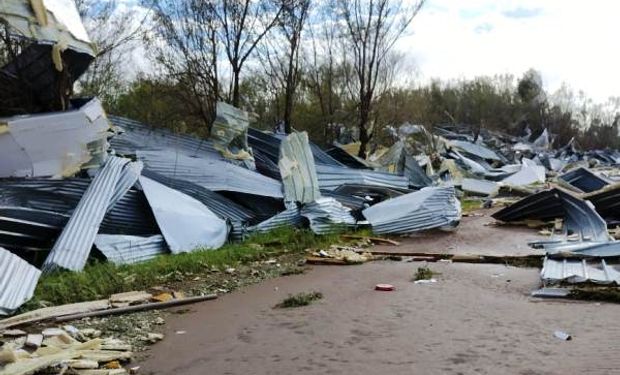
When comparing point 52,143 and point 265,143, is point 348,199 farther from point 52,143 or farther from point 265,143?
point 52,143

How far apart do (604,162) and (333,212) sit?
28.8 m

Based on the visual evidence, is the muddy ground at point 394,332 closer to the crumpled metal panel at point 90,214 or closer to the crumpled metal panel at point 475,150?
the crumpled metal panel at point 90,214

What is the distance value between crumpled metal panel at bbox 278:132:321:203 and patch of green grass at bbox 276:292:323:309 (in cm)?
488

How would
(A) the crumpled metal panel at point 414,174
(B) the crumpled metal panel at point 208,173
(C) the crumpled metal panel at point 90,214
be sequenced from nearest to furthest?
(C) the crumpled metal panel at point 90,214 < (B) the crumpled metal panel at point 208,173 < (A) the crumpled metal panel at point 414,174

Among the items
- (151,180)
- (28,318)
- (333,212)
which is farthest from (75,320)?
(333,212)

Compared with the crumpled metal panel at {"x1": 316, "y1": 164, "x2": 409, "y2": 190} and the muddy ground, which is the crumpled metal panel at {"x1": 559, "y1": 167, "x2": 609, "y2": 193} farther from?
the muddy ground

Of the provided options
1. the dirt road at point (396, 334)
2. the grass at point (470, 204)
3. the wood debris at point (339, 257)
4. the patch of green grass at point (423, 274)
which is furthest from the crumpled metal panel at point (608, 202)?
the patch of green grass at point (423, 274)

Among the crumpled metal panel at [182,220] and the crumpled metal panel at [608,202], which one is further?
the crumpled metal panel at [608,202]

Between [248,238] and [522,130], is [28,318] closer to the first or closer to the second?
[248,238]

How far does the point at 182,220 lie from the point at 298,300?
339cm

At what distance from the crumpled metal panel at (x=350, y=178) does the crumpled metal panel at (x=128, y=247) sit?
4.89 m

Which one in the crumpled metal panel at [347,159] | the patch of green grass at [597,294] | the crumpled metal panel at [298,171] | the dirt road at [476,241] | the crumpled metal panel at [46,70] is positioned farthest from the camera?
the crumpled metal panel at [347,159]

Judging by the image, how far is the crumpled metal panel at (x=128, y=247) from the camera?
24.8ft

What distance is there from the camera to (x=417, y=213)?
11.2 meters
